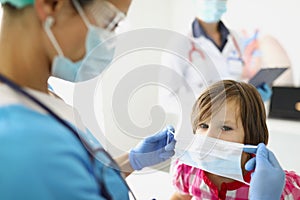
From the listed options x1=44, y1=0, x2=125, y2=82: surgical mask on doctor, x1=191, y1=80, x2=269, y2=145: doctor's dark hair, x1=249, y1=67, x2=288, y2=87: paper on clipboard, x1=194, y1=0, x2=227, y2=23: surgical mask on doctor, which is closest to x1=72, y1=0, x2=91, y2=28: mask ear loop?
x1=44, y1=0, x2=125, y2=82: surgical mask on doctor

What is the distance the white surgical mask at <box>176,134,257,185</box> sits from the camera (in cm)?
110

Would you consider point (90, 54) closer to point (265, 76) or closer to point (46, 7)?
point (46, 7)

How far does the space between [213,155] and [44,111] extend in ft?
2.28

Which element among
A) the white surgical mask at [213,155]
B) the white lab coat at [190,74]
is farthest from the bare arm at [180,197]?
the white lab coat at [190,74]

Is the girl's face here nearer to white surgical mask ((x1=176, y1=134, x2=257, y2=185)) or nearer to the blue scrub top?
white surgical mask ((x1=176, y1=134, x2=257, y2=185))

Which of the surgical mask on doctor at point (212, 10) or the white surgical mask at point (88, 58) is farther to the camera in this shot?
the surgical mask on doctor at point (212, 10)

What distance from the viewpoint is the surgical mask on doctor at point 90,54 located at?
2.03 ft

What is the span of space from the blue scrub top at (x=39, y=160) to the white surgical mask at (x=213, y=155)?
64 centimetres


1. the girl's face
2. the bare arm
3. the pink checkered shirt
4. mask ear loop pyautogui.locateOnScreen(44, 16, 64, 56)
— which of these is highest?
mask ear loop pyautogui.locateOnScreen(44, 16, 64, 56)

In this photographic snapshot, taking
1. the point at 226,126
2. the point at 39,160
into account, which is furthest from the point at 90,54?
the point at 226,126

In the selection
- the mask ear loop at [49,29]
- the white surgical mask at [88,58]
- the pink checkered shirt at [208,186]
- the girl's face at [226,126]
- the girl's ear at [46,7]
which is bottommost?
the pink checkered shirt at [208,186]

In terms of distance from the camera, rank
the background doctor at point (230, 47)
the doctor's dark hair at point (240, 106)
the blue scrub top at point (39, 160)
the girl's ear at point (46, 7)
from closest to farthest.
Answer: the blue scrub top at point (39, 160)
the girl's ear at point (46, 7)
the doctor's dark hair at point (240, 106)
the background doctor at point (230, 47)

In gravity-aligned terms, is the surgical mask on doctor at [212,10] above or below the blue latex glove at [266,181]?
above

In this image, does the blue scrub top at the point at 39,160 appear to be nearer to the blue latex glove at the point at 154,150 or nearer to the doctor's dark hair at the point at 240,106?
the blue latex glove at the point at 154,150
